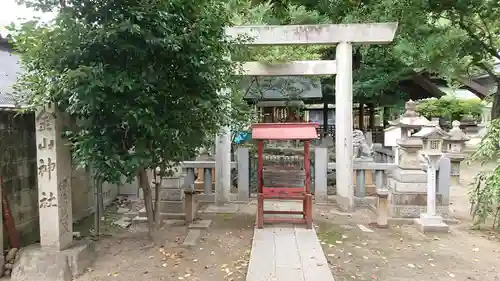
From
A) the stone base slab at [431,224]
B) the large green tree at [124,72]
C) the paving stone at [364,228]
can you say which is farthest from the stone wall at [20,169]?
the stone base slab at [431,224]

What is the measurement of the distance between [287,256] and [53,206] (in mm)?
2976

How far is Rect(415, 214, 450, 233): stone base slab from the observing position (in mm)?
6156

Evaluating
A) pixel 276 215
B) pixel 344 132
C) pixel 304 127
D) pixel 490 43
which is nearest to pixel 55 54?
pixel 304 127

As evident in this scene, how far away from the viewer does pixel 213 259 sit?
15.8 feet

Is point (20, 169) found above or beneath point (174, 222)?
above

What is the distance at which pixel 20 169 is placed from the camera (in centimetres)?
509

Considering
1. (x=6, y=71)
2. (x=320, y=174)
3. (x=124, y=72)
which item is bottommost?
(x=320, y=174)

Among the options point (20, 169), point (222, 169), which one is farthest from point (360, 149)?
point (20, 169)

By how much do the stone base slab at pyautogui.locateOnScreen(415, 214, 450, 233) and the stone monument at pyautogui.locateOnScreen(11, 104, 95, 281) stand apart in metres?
5.22

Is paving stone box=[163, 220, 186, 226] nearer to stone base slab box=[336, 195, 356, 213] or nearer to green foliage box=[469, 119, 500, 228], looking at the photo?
stone base slab box=[336, 195, 356, 213]

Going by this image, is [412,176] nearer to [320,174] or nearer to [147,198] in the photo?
[320,174]

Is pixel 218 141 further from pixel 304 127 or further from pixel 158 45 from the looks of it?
pixel 158 45

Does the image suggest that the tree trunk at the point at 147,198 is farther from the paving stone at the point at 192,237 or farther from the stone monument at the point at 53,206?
the stone monument at the point at 53,206

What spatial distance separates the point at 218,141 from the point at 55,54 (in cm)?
406
